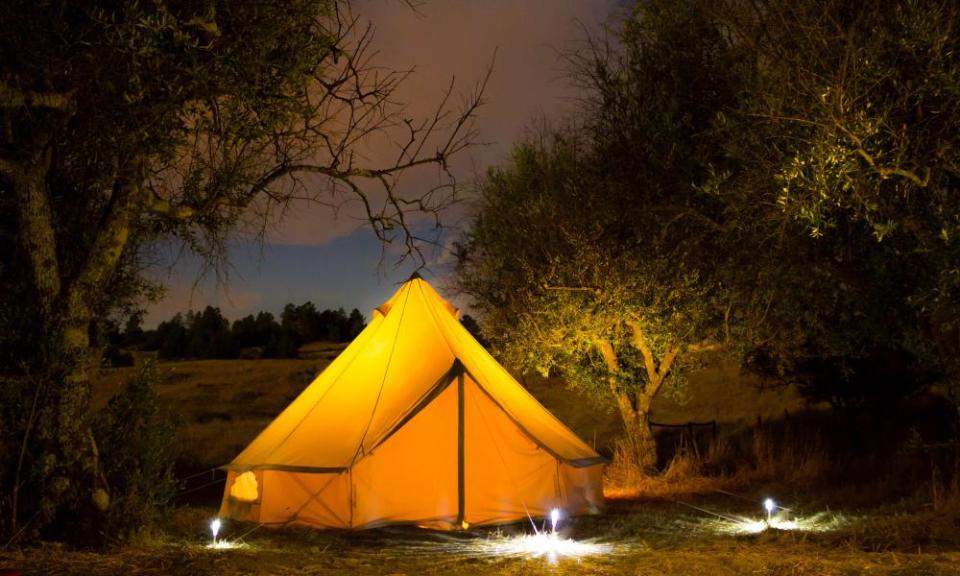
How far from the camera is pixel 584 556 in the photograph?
6805 millimetres

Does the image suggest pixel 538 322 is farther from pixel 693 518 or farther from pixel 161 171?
pixel 161 171

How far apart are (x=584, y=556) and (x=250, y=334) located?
47.5 meters

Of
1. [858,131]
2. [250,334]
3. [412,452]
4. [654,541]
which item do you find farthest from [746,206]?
[250,334]

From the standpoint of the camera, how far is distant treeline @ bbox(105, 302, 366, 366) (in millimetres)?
47719

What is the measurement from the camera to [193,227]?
27.1ft

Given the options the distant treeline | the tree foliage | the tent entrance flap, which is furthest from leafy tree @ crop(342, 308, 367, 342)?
the tent entrance flap

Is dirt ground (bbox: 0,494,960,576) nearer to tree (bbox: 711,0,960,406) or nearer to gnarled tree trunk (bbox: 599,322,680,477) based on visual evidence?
tree (bbox: 711,0,960,406)

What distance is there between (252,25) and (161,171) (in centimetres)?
162

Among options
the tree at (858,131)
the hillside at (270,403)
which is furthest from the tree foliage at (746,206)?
the hillside at (270,403)

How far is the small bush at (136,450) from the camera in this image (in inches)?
248

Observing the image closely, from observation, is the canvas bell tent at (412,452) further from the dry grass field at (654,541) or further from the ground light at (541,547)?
the ground light at (541,547)

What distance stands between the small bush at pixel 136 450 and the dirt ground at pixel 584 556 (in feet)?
0.90

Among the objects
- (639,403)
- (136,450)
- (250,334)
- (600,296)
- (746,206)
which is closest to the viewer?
(136,450)

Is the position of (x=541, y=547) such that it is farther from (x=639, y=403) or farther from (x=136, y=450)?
(x=639, y=403)
